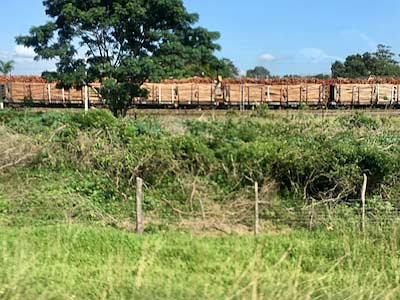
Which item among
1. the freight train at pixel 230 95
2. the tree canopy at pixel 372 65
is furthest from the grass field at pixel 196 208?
the tree canopy at pixel 372 65

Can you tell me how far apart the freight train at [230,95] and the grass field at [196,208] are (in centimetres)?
1706

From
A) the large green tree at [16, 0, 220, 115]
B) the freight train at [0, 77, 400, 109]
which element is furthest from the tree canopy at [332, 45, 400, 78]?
the large green tree at [16, 0, 220, 115]

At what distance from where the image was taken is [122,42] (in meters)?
19.1

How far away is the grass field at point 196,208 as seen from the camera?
13.9 feet

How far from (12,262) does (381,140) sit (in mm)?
9283

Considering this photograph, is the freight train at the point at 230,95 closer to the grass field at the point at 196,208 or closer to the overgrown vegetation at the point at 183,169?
the grass field at the point at 196,208

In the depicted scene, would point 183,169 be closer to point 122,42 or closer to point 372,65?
point 122,42

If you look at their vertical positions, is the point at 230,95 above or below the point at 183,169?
above

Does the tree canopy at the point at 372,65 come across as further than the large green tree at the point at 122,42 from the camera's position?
Yes

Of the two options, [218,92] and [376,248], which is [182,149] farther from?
[218,92]

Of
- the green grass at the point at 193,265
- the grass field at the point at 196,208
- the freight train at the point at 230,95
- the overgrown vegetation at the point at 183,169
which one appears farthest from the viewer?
the freight train at the point at 230,95

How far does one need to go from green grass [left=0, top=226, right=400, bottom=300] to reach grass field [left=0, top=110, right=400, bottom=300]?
0.02 meters

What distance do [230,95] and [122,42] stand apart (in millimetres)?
14065

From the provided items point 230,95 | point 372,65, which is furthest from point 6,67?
point 372,65
